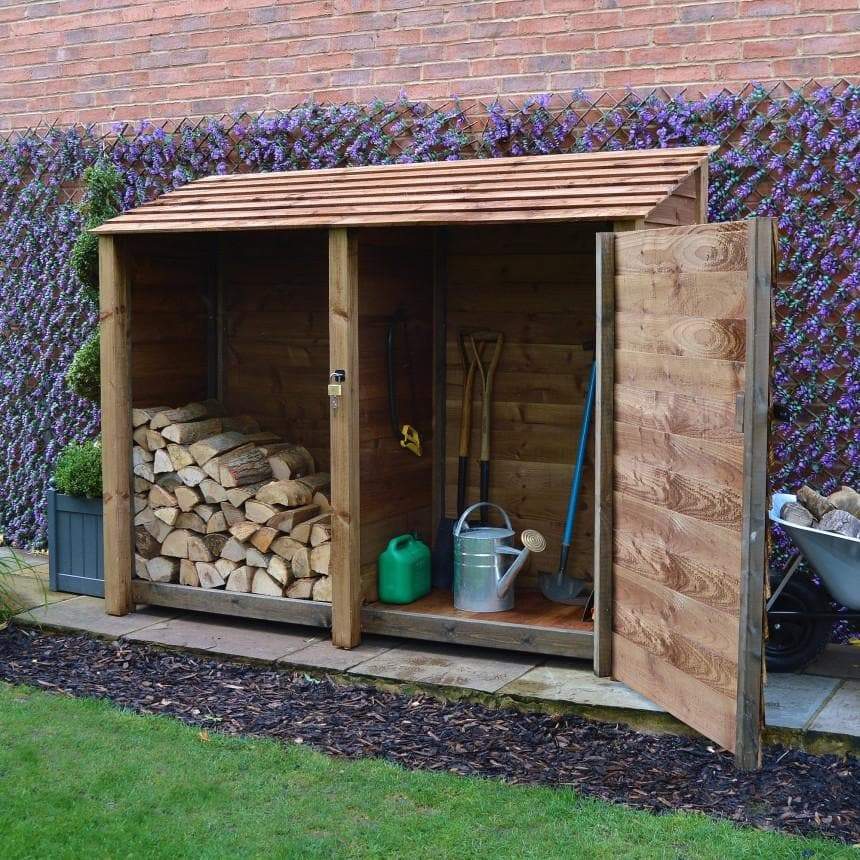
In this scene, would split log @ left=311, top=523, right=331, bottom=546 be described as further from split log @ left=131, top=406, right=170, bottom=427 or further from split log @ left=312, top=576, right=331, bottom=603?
split log @ left=131, top=406, right=170, bottom=427

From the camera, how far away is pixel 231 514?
577 centimetres

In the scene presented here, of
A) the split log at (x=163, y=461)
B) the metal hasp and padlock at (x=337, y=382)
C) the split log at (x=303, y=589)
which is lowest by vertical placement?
the split log at (x=303, y=589)

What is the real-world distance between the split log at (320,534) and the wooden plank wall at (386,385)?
0.65 ft

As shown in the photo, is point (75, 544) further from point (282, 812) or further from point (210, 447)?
point (282, 812)

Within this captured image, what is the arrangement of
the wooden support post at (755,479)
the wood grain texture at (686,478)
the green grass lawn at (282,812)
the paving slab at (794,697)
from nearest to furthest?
the green grass lawn at (282,812) → the wooden support post at (755,479) → the wood grain texture at (686,478) → the paving slab at (794,697)

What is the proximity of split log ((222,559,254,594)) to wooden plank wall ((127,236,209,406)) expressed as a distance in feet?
3.31

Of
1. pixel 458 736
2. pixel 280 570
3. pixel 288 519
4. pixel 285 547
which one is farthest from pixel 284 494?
pixel 458 736

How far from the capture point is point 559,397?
5.71m

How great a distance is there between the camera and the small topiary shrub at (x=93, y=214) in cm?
620

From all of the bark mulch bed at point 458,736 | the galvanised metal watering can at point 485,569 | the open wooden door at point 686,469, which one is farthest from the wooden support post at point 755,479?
the galvanised metal watering can at point 485,569

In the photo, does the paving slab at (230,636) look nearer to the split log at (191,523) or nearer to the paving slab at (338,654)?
the paving slab at (338,654)

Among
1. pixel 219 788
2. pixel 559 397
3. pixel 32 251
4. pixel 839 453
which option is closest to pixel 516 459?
pixel 559 397

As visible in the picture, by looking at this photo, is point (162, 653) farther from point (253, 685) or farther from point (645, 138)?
point (645, 138)

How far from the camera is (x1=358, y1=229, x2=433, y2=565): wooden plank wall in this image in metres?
5.40
